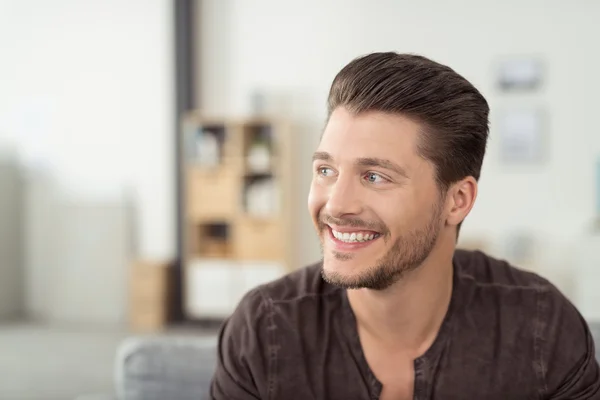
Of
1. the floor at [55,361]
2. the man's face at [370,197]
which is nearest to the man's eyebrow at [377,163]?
the man's face at [370,197]

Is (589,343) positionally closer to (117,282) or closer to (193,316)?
(193,316)

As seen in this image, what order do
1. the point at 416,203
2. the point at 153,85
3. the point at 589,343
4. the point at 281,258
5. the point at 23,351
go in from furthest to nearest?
the point at 153,85
the point at 281,258
the point at 23,351
the point at 589,343
the point at 416,203

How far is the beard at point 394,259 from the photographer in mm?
1316

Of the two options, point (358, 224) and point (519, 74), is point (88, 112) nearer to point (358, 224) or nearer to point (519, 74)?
point (519, 74)

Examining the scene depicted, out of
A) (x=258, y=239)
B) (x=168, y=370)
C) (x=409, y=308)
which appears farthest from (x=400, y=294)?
(x=258, y=239)

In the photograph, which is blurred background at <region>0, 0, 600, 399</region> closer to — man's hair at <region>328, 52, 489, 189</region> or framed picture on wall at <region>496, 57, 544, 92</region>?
framed picture on wall at <region>496, 57, 544, 92</region>

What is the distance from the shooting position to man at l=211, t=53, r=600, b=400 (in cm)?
131

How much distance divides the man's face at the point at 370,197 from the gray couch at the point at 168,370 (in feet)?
1.55

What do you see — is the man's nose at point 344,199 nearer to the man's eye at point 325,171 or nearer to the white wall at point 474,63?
the man's eye at point 325,171

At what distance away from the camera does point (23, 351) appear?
516 centimetres

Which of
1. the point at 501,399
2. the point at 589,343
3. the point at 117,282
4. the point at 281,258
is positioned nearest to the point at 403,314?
the point at 501,399

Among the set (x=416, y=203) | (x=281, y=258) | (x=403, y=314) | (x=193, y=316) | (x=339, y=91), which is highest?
(x=339, y=91)

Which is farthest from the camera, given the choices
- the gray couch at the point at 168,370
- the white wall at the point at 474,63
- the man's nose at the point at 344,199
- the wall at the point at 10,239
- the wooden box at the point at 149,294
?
the wall at the point at 10,239

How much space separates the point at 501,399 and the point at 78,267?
17.6 feet
